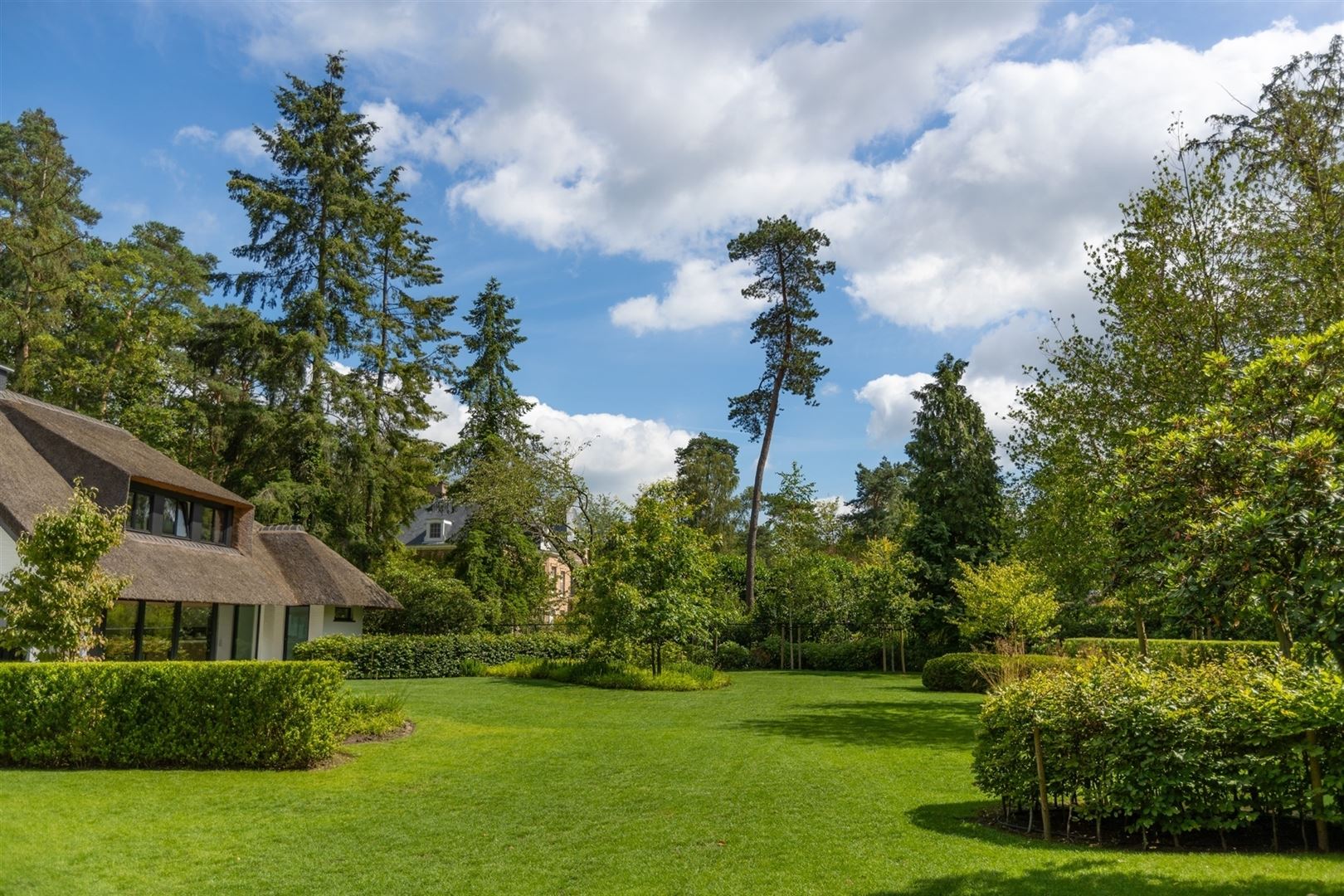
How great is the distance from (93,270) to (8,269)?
427 cm

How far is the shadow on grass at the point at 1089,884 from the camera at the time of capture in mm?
6105

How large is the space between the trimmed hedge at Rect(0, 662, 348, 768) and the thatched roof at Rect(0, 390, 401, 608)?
6.61 metres

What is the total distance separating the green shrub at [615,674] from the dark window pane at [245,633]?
7.17 meters

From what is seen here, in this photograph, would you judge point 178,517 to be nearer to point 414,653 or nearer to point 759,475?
point 414,653

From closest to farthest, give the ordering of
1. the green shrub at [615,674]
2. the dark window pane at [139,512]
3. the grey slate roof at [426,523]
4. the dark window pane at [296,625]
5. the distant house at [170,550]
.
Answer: the distant house at [170,550], the dark window pane at [139,512], the green shrub at [615,674], the dark window pane at [296,625], the grey slate roof at [426,523]

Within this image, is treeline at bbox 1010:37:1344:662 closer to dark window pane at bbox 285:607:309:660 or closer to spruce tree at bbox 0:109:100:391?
dark window pane at bbox 285:607:309:660

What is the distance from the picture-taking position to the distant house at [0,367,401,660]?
1881 cm

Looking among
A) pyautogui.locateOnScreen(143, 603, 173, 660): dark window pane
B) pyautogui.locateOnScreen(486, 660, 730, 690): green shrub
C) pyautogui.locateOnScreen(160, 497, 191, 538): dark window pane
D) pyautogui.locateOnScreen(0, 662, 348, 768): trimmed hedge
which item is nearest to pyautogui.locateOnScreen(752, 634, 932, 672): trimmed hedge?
pyautogui.locateOnScreen(486, 660, 730, 690): green shrub

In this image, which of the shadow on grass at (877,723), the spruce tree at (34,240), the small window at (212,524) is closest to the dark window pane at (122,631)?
the small window at (212,524)

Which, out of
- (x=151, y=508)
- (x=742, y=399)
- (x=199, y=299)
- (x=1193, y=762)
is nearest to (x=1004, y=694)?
(x=1193, y=762)

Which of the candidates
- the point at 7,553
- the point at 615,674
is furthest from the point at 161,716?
the point at 615,674

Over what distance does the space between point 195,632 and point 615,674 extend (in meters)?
11.7

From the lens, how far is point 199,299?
134 feet

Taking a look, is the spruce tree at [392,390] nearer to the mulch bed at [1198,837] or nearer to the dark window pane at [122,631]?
the dark window pane at [122,631]
